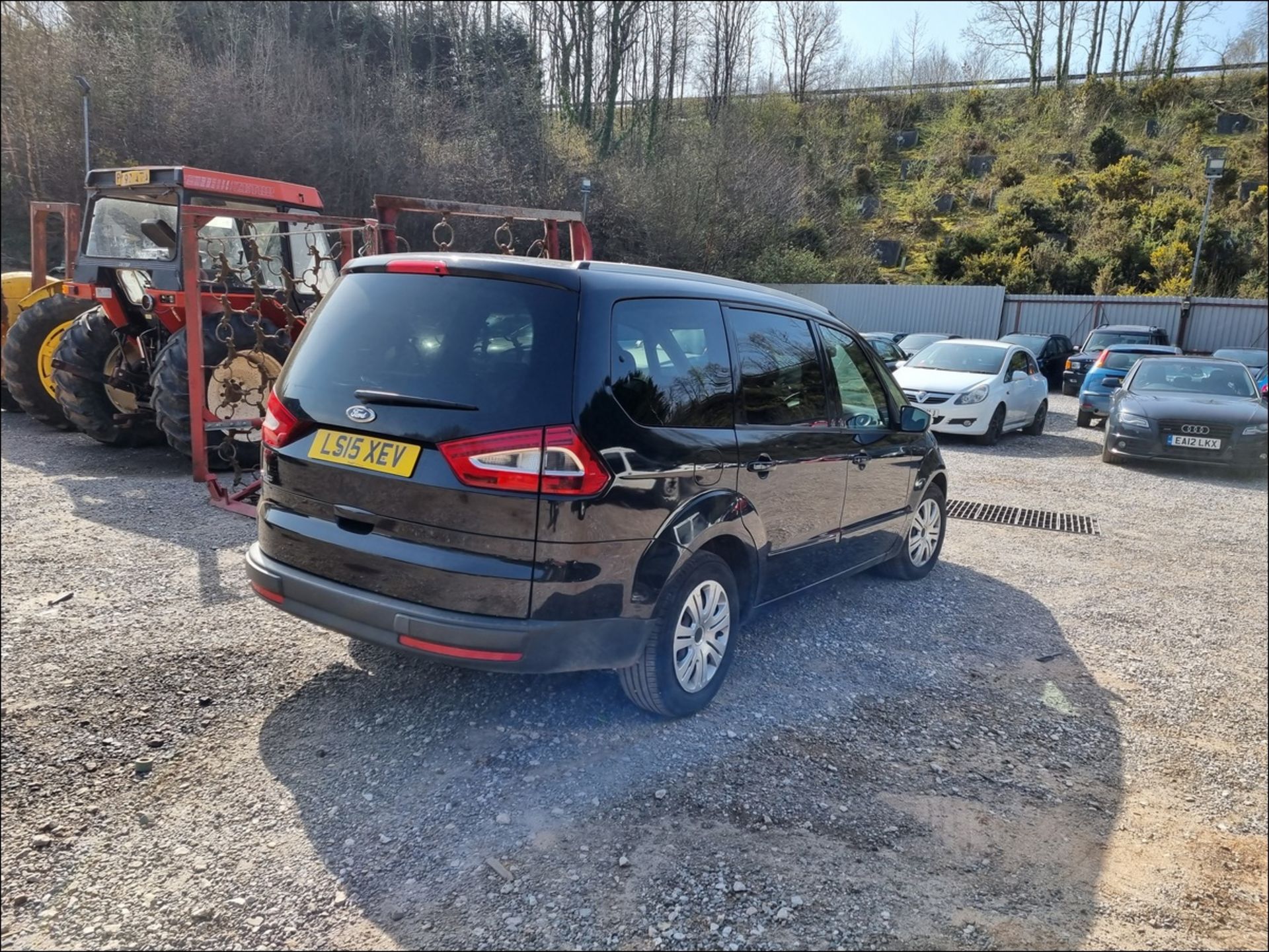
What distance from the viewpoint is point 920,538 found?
585 cm

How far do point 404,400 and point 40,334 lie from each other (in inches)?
331

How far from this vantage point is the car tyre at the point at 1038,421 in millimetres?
13641

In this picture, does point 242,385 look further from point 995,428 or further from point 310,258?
point 995,428

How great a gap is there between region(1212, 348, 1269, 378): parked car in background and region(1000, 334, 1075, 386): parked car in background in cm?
731

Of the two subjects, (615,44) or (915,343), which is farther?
(615,44)

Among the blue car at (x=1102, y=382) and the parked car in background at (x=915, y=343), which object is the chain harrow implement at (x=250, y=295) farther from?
the parked car in background at (x=915, y=343)

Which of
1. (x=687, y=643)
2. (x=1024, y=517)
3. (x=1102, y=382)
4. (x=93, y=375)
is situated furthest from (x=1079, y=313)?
(x=687, y=643)

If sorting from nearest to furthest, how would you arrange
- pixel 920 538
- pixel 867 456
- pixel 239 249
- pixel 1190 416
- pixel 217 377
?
pixel 867 456, pixel 920 538, pixel 217 377, pixel 239 249, pixel 1190 416

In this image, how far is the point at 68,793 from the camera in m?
2.99

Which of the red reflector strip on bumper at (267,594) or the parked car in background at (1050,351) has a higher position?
the parked car in background at (1050,351)

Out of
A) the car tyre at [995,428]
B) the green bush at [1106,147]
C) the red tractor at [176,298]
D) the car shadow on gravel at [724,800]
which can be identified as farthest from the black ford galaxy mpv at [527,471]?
the green bush at [1106,147]

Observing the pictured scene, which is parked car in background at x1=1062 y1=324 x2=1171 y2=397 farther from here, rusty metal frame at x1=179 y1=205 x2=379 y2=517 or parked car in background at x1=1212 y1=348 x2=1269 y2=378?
rusty metal frame at x1=179 y1=205 x2=379 y2=517

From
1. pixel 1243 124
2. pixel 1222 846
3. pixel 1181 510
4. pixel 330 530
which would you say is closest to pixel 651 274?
pixel 330 530

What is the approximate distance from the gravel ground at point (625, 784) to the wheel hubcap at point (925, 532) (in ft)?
1.81
